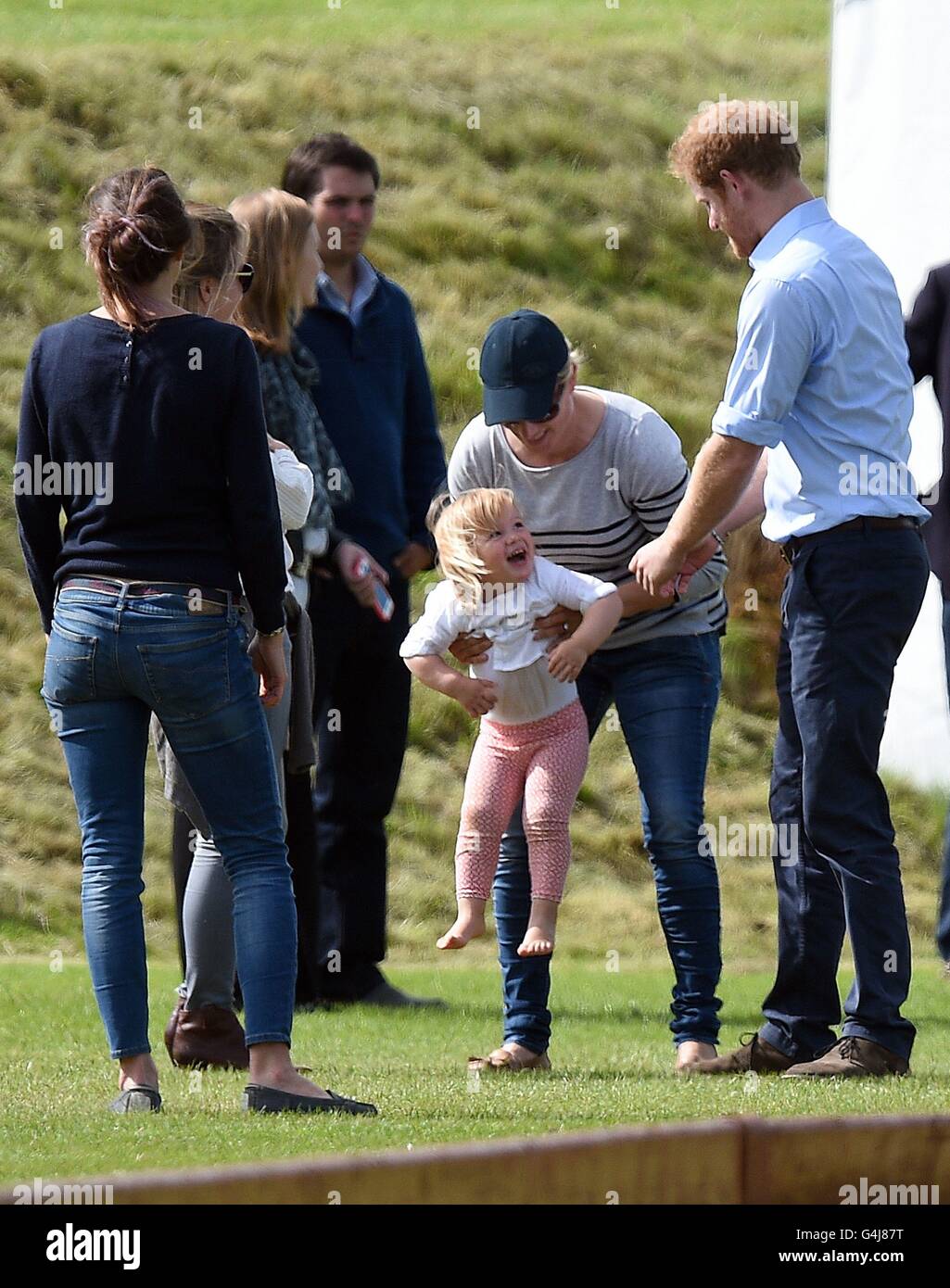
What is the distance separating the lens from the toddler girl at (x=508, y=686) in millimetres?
5383

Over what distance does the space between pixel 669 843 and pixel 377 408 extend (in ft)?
6.95

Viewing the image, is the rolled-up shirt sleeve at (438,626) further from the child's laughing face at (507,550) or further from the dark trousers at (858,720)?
the dark trousers at (858,720)

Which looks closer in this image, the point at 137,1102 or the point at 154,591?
the point at 154,591

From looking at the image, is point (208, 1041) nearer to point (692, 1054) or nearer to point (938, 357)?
point (692, 1054)

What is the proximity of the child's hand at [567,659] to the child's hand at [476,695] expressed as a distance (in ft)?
0.66

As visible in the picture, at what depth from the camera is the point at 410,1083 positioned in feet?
16.8

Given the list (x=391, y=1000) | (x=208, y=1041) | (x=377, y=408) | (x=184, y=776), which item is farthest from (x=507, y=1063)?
(x=377, y=408)

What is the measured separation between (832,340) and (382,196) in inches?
499

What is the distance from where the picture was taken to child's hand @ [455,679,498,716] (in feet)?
17.6

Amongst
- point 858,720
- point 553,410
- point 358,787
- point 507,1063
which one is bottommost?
point 507,1063

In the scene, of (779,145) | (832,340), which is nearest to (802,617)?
(832,340)

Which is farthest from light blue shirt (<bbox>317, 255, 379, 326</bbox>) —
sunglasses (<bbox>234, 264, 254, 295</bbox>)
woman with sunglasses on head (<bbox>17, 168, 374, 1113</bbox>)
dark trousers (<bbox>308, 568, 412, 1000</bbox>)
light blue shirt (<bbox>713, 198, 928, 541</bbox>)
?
woman with sunglasses on head (<bbox>17, 168, 374, 1113</bbox>)

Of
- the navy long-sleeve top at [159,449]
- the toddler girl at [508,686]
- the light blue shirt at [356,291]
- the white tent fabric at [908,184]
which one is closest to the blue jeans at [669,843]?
the toddler girl at [508,686]

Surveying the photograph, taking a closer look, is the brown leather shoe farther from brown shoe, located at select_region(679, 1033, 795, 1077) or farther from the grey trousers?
brown shoe, located at select_region(679, 1033, 795, 1077)
